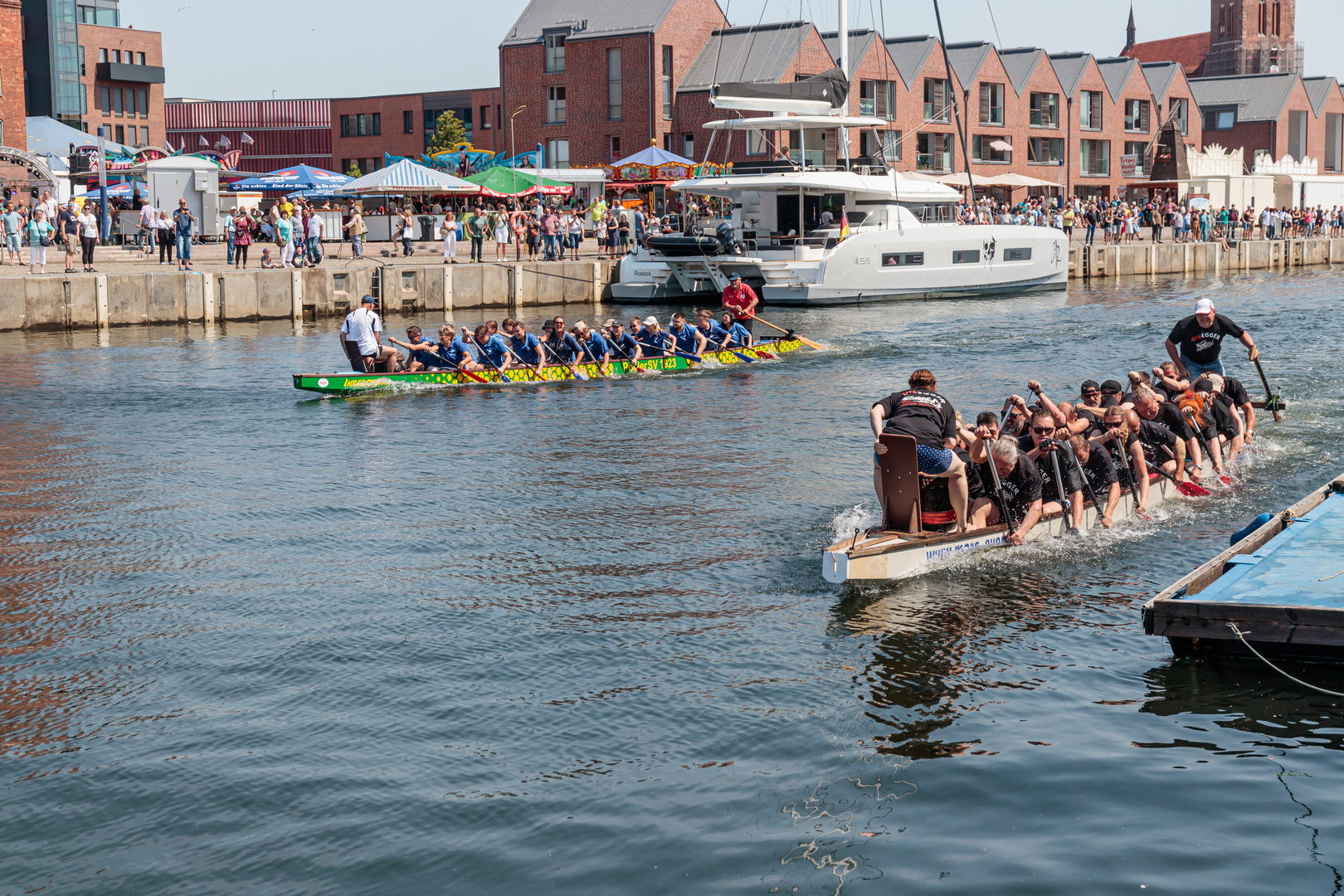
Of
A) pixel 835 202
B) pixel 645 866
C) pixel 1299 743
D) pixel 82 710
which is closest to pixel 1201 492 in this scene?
pixel 1299 743

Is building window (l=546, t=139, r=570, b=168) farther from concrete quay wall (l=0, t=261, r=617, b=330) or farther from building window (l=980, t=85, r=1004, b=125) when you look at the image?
concrete quay wall (l=0, t=261, r=617, b=330)

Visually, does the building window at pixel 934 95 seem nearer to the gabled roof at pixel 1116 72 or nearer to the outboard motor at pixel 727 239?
the gabled roof at pixel 1116 72

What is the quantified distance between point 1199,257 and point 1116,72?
26785mm

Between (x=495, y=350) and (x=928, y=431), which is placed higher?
(x=495, y=350)

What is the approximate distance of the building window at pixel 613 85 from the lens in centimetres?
6162

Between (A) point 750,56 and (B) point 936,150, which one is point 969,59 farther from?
(A) point 750,56

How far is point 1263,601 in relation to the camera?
9.43 metres

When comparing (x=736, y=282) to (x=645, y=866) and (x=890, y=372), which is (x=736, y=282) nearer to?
(x=890, y=372)

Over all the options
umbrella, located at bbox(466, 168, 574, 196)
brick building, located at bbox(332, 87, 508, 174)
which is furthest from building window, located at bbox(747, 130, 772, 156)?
brick building, located at bbox(332, 87, 508, 174)

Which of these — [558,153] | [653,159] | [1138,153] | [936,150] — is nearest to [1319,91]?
[1138,153]

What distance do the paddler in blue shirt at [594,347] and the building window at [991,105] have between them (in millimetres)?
48256

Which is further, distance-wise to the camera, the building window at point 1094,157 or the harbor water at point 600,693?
the building window at point 1094,157

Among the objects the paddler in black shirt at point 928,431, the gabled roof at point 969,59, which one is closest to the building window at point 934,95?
the gabled roof at point 969,59

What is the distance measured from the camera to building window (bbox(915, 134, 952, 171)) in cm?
6512
